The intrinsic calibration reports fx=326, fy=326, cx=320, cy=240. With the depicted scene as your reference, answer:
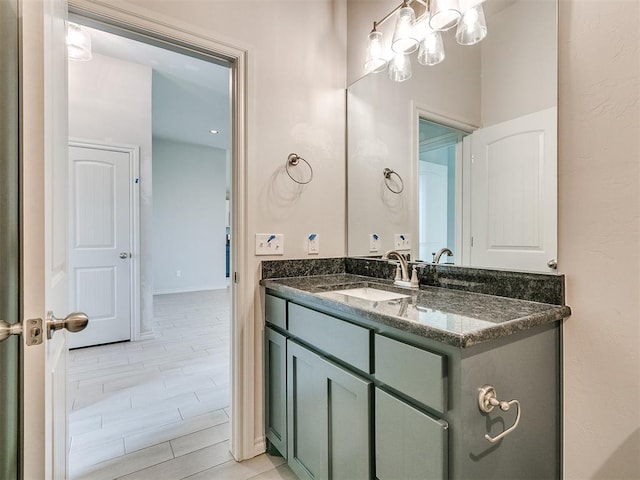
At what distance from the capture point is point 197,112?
15.5ft

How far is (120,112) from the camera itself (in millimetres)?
3391

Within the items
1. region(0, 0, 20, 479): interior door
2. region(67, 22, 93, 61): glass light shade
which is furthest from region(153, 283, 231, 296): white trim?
region(0, 0, 20, 479): interior door

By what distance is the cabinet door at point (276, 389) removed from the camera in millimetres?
1521

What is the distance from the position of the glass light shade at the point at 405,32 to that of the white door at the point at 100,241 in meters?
3.00

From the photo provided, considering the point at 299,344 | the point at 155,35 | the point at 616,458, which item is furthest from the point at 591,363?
the point at 155,35

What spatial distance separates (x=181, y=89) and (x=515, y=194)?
4.16 m

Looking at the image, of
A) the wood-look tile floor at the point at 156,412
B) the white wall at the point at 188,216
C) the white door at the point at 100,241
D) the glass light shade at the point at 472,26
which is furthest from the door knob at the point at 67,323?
the white wall at the point at 188,216

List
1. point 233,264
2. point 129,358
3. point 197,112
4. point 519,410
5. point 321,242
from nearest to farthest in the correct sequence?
point 519,410 → point 233,264 → point 321,242 → point 129,358 → point 197,112

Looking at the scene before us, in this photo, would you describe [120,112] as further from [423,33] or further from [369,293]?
[369,293]

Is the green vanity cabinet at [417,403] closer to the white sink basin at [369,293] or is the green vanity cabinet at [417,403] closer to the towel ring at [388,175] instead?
the white sink basin at [369,293]

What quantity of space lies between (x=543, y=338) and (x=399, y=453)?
0.57 m

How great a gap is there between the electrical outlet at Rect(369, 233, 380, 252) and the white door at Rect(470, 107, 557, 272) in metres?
0.60

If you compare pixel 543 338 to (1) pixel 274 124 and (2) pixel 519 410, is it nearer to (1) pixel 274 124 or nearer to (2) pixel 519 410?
(2) pixel 519 410

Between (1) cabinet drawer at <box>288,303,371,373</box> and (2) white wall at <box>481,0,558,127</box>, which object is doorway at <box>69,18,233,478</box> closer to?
(1) cabinet drawer at <box>288,303,371,373</box>
